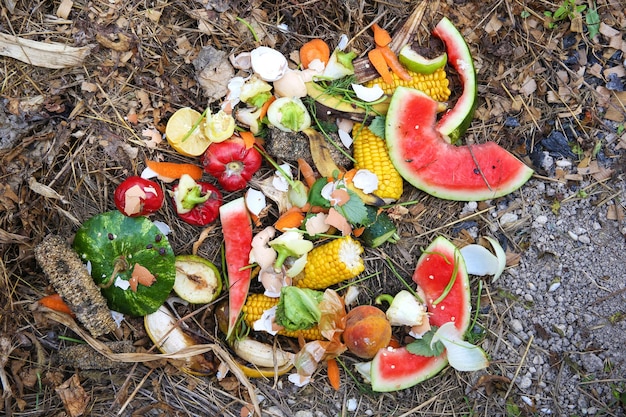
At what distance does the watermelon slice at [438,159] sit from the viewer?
2639mm

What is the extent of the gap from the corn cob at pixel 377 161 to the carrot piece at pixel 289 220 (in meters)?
0.37

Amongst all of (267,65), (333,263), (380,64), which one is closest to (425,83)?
(380,64)

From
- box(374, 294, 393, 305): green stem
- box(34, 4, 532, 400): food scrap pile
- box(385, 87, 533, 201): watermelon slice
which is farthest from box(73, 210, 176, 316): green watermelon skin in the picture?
box(385, 87, 533, 201): watermelon slice

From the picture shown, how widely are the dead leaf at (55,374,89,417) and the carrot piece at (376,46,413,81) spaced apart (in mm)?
2062

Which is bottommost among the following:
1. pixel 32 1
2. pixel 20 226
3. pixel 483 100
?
pixel 20 226

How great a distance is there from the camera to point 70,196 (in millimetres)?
2693

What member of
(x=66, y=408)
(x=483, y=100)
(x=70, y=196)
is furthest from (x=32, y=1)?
(x=483, y=100)

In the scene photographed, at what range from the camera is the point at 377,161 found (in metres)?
2.68

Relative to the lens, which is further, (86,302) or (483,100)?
(483,100)

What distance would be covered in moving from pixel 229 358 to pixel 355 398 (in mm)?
641

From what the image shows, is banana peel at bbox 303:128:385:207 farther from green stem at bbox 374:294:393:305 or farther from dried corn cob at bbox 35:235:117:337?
dried corn cob at bbox 35:235:117:337

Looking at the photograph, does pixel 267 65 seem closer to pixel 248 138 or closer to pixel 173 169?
pixel 248 138

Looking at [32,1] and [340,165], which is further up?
[32,1]

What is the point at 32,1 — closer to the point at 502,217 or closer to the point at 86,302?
the point at 86,302
